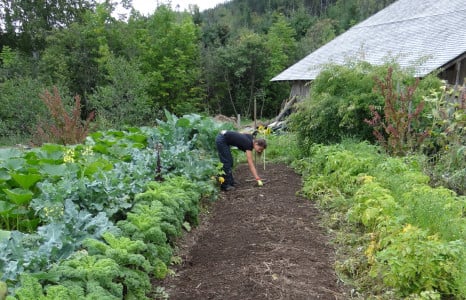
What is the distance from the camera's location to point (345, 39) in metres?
19.5

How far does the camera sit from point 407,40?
14.3m

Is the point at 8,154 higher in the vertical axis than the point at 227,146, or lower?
higher

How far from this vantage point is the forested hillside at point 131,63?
1723 cm

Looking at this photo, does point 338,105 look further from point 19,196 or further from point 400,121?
point 19,196

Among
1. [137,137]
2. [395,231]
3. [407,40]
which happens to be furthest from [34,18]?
[395,231]

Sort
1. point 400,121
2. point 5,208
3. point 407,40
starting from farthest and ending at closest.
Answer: point 407,40 < point 400,121 < point 5,208

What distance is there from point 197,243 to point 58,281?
2185mm

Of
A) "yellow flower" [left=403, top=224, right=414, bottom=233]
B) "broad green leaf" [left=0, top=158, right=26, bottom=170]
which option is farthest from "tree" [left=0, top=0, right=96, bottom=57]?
"yellow flower" [left=403, top=224, right=414, bottom=233]

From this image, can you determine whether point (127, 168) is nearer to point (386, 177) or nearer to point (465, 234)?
point (386, 177)

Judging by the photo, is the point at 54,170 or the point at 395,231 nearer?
the point at 395,231

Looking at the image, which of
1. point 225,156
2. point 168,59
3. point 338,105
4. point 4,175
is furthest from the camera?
point 168,59

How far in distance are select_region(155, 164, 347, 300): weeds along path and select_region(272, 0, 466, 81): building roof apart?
4.64 meters

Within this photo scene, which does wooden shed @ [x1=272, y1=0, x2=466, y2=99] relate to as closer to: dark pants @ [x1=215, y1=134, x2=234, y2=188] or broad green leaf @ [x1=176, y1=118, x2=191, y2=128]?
broad green leaf @ [x1=176, y1=118, x2=191, y2=128]

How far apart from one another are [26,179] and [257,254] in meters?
2.53
